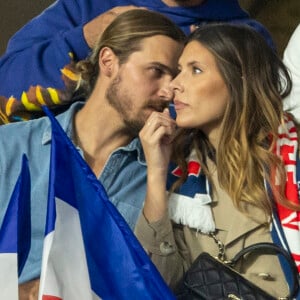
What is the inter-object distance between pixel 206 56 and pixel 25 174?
50cm

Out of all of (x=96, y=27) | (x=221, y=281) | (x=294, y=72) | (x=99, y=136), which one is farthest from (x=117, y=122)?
(x=221, y=281)

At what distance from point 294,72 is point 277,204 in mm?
426

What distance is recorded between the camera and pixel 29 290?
160 centimetres

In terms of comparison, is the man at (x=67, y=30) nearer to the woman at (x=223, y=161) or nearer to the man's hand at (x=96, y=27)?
the man's hand at (x=96, y=27)

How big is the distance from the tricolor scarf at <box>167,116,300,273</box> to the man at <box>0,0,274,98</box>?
1.67 ft

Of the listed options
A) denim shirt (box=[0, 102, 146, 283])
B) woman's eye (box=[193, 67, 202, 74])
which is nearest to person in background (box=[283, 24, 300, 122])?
woman's eye (box=[193, 67, 202, 74])

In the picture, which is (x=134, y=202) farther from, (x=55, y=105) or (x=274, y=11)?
(x=274, y=11)

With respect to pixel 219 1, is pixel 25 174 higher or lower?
higher

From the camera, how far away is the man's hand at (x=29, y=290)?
157 cm

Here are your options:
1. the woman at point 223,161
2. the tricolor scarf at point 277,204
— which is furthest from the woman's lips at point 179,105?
the tricolor scarf at point 277,204

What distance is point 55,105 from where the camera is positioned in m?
2.00

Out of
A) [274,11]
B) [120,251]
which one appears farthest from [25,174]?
[274,11]

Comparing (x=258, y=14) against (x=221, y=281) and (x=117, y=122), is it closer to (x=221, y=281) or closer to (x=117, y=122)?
(x=117, y=122)

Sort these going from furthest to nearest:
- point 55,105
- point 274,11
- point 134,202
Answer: point 274,11, point 55,105, point 134,202
